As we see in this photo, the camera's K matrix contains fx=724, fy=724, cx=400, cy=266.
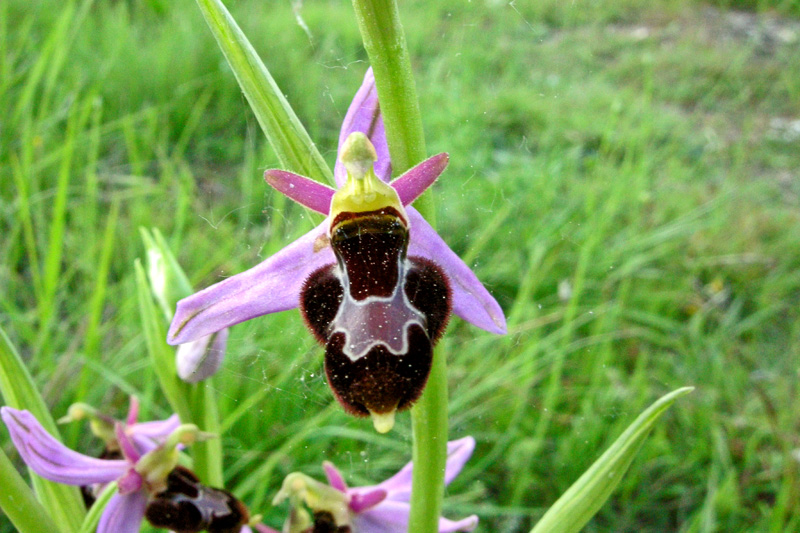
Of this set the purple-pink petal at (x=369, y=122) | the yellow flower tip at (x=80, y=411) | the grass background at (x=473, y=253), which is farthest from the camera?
the grass background at (x=473, y=253)

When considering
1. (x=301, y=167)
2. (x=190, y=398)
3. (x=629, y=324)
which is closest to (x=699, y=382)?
(x=629, y=324)

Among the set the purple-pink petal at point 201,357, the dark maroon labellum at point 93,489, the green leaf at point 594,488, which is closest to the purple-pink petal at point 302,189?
the purple-pink petal at point 201,357

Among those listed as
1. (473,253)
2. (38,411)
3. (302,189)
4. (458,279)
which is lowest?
(473,253)

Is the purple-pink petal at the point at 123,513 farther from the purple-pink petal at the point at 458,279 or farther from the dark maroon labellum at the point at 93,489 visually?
the purple-pink petal at the point at 458,279

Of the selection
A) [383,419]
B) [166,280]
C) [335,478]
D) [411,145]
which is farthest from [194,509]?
[411,145]

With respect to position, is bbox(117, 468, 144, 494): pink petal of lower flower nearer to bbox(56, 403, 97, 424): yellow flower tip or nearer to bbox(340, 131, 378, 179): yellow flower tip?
bbox(56, 403, 97, 424): yellow flower tip

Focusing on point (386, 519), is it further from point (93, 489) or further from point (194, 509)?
point (93, 489)

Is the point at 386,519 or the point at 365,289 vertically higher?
the point at 365,289

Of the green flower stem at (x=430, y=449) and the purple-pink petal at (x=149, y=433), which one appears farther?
the purple-pink petal at (x=149, y=433)
